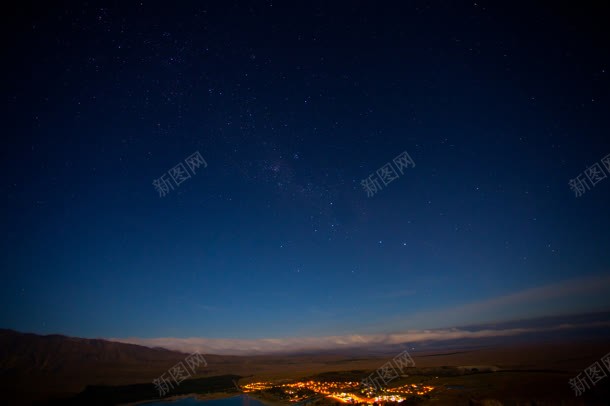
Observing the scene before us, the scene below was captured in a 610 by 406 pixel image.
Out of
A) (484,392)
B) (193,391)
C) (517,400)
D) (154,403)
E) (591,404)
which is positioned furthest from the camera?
(193,391)

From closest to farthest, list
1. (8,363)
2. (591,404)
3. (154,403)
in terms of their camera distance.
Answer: (591,404) < (154,403) < (8,363)

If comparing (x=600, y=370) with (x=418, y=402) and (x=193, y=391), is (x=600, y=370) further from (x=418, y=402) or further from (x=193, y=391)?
(x=193, y=391)

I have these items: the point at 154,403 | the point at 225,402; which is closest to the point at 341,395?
the point at 225,402

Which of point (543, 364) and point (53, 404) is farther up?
Result: point (53, 404)

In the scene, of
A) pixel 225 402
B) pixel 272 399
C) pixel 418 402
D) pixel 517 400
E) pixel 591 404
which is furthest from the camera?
pixel 225 402

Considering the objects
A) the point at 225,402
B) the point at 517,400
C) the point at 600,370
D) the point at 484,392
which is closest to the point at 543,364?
the point at 600,370

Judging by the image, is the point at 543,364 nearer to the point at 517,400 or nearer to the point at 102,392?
the point at 517,400

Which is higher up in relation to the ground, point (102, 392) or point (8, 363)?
point (8, 363)

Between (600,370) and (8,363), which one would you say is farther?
(8,363)

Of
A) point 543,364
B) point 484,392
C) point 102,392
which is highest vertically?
point 102,392
